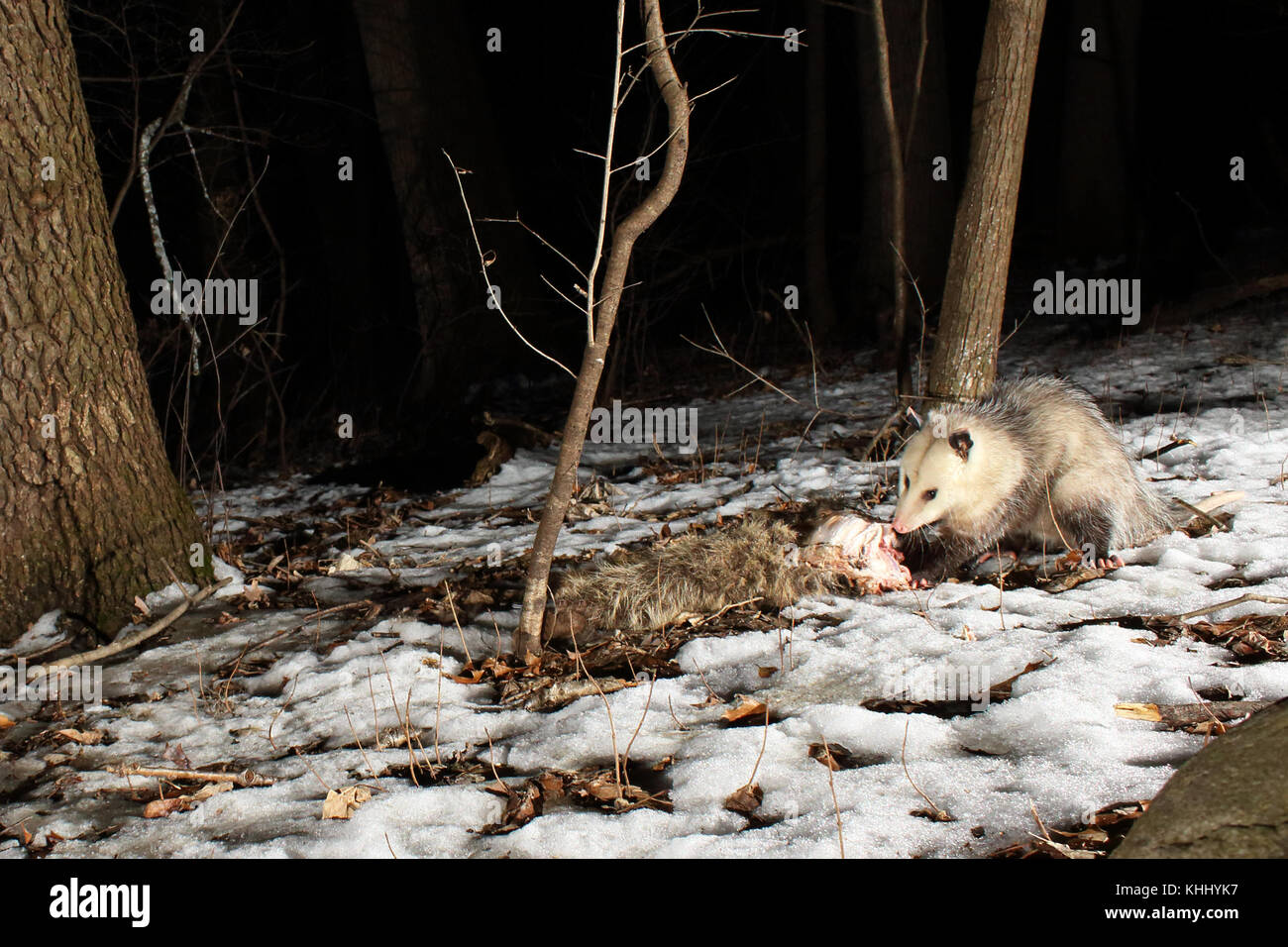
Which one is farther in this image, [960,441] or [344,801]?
[960,441]

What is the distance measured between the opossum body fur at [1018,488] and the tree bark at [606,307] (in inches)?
50.5

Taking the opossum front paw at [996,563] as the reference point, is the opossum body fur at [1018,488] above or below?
above

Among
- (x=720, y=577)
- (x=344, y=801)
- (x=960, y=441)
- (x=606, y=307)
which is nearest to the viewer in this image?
(x=344, y=801)

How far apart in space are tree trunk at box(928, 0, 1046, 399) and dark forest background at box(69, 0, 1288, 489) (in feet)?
4.83

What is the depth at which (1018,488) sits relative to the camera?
3834mm

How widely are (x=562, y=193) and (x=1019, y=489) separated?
1037 centimetres

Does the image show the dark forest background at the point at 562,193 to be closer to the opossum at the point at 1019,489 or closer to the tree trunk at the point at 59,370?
the tree trunk at the point at 59,370

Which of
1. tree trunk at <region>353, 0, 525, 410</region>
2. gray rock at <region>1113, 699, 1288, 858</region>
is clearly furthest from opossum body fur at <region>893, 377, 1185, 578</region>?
tree trunk at <region>353, 0, 525, 410</region>

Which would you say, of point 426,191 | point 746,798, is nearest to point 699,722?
point 746,798

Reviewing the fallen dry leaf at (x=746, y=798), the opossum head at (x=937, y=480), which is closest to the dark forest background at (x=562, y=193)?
the opossum head at (x=937, y=480)

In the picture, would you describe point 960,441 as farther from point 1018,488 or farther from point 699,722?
point 699,722

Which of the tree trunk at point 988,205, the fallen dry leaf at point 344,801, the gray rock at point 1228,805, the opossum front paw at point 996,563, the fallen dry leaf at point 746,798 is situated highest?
the tree trunk at point 988,205

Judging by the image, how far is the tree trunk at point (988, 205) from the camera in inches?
170
